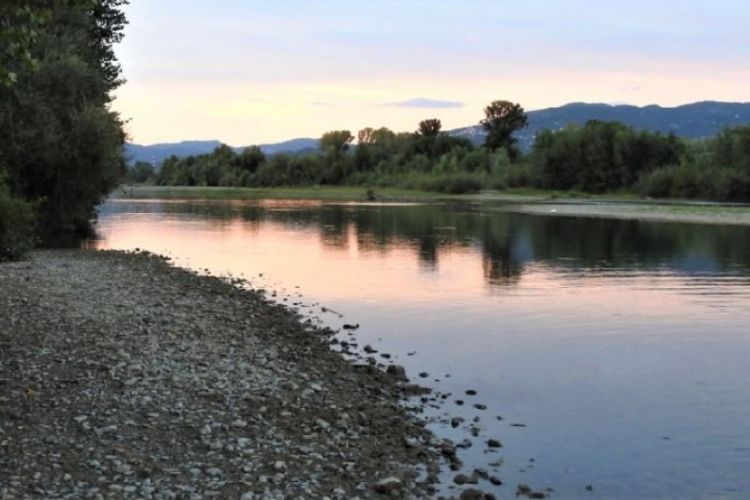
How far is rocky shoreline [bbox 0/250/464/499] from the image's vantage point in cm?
859

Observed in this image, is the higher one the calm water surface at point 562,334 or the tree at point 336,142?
the tree at point 336,142

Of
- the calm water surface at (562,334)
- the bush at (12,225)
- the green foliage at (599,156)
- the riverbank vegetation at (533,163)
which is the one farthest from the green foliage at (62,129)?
the green foliage at (599,156)

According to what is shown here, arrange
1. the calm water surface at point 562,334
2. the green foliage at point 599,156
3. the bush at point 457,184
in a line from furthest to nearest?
1. the bush at point 457,184
2. the green foliage at point 599,156
3. the calm water surface at point 562,334

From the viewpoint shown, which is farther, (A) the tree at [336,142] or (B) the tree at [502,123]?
(A) the tree at [336,142]

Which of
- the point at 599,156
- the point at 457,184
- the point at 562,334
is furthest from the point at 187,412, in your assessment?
the point at 457,184

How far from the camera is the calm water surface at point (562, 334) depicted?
11.1 meters

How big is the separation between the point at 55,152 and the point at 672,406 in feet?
98.9

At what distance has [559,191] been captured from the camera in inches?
5340

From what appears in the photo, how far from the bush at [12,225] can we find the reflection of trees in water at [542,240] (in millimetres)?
15694

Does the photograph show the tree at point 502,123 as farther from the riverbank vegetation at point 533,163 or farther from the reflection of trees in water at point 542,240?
the reflection of trees in water at point 542,240

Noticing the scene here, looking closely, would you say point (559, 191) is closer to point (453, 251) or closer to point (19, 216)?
point (453, 251)

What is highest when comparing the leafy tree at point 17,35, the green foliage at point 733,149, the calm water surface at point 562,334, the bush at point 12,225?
the green foliage at point 733,149

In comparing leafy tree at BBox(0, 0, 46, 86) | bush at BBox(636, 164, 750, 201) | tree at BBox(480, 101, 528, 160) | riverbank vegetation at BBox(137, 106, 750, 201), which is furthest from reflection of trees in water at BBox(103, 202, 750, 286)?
tree at BBox(480, 101, 528, 160)

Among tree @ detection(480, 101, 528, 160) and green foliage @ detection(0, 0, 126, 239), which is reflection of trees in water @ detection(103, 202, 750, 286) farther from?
tree @ detection(480, 101, 528, 160)
